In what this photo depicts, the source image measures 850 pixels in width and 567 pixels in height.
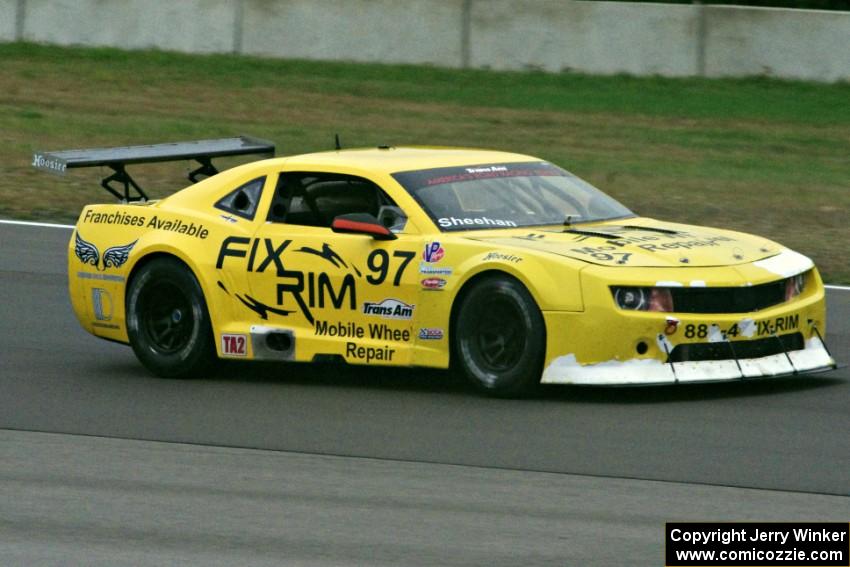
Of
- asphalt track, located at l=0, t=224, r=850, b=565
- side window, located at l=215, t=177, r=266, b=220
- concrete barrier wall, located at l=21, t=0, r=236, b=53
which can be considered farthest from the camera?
concrete barrier wall, located at l=21, t=0, r=236, b=53

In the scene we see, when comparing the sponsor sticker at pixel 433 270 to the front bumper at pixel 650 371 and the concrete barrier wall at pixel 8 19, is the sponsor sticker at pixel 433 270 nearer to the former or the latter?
the front bumper at pixel 650 371

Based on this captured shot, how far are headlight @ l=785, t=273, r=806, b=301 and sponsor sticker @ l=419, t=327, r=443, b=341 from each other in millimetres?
1871

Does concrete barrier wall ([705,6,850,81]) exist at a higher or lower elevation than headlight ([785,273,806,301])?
higher

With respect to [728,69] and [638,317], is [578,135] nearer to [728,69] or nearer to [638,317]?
[728,69]

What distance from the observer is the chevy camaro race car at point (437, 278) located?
960 centimetres

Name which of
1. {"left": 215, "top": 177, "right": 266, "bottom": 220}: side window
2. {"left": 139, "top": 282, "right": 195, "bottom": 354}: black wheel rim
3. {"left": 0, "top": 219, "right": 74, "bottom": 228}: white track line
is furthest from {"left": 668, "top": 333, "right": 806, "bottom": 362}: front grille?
{"left": 0, "top": 219, "right": 74, "bottom": 228}: white track line

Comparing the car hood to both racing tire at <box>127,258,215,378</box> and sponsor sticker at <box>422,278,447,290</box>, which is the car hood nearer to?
sponsor sticker at <box>422,278,447,290</box>

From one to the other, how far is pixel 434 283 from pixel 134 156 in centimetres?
282

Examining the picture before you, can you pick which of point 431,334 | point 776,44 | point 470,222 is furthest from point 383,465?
point 776,44

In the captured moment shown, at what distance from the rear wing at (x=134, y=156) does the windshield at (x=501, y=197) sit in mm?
2030

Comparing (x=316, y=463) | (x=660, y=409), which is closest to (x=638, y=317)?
(x=660, y=409)

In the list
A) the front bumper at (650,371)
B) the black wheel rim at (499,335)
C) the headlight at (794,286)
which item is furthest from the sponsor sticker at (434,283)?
the headlight at (794,286)

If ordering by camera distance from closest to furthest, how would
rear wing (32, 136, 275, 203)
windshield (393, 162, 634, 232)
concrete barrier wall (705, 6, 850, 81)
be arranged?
windshield (393, 162, 634, 232) < rear wing (32, 136, 275, 203) < concrete barrier wall (705, 6, 850, 81)

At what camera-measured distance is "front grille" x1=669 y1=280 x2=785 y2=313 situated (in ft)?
31.5
